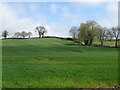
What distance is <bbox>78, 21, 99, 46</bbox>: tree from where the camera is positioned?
3976 inches

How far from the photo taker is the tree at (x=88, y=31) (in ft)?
331

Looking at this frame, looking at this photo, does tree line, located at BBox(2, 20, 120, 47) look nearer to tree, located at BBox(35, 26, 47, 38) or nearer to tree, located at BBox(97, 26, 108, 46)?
tree, located at BBox(97, 26, 108, 46)

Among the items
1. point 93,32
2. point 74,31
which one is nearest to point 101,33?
point 93,32

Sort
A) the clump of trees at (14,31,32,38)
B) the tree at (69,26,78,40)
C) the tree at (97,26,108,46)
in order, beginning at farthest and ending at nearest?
the clump of trees at (14,31,32,38) → the tree at (69,26,78,40) → the tree at (97,26,108,46)

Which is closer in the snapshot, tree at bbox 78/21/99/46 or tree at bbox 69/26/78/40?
tree at bbox 78/21/99/46

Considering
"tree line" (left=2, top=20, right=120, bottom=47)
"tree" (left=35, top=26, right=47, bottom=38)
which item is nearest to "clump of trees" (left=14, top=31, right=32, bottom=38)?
"tree" (left=35, top=26, right=47, bottom=38)

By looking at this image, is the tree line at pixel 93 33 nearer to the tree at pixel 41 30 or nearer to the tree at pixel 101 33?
the tree at pixel 101 33

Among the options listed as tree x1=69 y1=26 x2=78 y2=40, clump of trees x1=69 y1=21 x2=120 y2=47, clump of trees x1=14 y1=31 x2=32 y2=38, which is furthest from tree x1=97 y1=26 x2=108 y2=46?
clump of trees x1=14 y1=31 x2=32 y2=38

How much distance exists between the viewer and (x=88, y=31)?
101688 mm

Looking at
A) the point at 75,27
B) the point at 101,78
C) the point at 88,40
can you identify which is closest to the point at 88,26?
the point at 88,40

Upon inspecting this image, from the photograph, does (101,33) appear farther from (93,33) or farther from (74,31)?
(74,31)

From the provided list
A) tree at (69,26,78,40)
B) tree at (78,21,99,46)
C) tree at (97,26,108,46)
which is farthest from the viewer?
tree at (69,26,78,40)

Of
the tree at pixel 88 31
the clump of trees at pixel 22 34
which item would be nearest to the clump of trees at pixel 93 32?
the tree at pixel 88 31

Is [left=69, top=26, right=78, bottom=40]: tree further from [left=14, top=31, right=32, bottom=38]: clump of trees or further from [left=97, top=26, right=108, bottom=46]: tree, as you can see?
[left=14, top=31, right=32, bottom=38]: clump of trees
